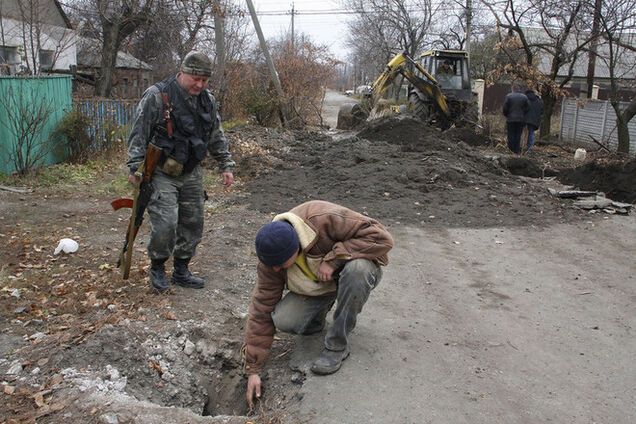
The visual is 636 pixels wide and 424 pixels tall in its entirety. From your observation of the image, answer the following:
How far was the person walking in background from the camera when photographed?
166 inches

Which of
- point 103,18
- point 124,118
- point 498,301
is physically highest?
point 103,18

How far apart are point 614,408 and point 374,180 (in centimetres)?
636

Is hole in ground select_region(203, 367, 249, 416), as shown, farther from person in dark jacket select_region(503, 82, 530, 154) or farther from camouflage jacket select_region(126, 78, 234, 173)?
person in dark jacket select_region(503, 82, 530, 154)

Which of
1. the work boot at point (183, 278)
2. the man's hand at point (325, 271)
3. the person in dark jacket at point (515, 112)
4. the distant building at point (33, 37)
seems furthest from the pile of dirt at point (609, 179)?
the distant building at point (33, 37)

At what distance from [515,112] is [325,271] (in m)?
11.9

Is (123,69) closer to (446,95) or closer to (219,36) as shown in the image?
(219,36)

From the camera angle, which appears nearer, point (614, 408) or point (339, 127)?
point (614, 408)

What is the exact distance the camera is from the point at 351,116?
2170cm

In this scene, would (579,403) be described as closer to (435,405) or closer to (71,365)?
(435,405)

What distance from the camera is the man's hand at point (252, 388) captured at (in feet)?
10.6

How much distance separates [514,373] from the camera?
136 inches

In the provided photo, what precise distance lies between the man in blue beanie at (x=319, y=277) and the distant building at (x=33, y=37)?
32.8 feet

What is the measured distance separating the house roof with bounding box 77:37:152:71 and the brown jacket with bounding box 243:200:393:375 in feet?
79.9

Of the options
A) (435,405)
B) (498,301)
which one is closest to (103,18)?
(498,301)
